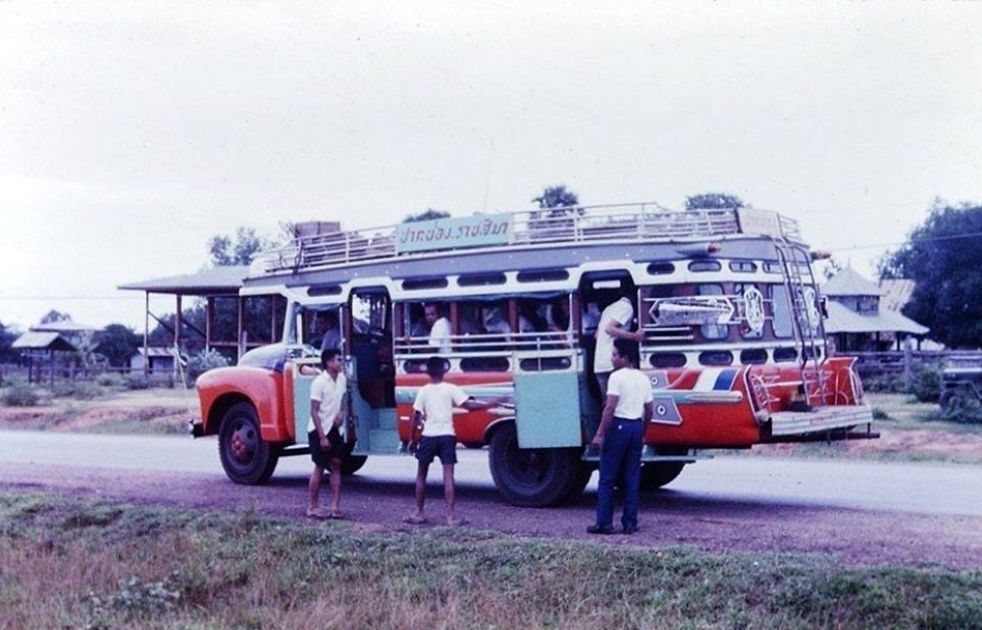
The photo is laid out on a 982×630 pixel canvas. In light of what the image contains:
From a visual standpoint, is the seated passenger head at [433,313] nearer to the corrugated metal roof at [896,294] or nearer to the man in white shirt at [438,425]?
the man in white shirt at [438,425]

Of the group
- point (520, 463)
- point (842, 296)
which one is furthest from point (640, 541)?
point (842, 296)

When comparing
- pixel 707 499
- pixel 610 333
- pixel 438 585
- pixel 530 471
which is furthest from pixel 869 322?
pixel 438 585

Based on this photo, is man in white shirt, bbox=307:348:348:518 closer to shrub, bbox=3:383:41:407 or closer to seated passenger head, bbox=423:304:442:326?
seated passenger head, bbox=423:304:442:326

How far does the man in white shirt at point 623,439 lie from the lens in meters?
11.8

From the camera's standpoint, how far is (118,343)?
257 feet

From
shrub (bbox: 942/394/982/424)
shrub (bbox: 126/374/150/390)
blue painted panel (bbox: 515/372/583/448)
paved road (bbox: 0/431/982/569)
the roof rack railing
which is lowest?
paved road (bbox: 0/431/982/569)

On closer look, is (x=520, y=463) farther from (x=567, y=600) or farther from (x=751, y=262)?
(x=567, y=600)

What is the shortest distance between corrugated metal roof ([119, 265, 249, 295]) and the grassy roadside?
30.9 metres

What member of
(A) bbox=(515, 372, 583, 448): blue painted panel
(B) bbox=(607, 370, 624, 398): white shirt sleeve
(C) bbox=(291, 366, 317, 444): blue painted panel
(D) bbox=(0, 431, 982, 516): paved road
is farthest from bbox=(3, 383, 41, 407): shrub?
(B) bbox=(607, 370, 624, 398): white shirt sleeve

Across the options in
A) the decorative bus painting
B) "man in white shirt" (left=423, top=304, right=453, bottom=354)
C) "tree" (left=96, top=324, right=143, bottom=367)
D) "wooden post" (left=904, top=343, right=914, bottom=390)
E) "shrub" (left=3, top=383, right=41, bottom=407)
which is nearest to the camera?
the decorative bus painting

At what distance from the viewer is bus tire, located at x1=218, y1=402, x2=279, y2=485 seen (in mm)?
16250

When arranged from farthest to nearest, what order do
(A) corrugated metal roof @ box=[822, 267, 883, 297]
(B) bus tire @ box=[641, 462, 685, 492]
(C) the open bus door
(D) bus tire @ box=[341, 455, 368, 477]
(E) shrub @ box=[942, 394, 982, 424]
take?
1. (A) corrugated metal roof @ box=[822, 267, 883, 297]
2. (E) shrub @ box=[942, 394, 982, 424]
3. (D) bus tire @ box=[341, 455, 368, 477]
4. (C) the open bus door
5. (B) bus tire @ box=[641, 462, 685, 492]

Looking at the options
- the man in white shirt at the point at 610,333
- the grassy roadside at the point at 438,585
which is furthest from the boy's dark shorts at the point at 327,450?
the man in white shirt at the point at 610,333

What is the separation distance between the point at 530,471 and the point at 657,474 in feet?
6.21
